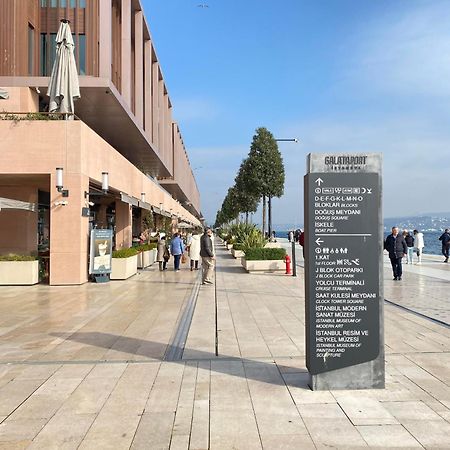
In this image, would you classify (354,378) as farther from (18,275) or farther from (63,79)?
(63,79)

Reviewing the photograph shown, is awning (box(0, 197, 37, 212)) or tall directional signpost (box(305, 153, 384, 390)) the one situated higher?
awning (box(0, 197, 37, 212))

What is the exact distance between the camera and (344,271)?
4.82 metres

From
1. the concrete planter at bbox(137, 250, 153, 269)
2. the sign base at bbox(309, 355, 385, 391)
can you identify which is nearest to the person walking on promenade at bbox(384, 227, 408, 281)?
the concrete planter at bbox(137, 250, 153, 269)

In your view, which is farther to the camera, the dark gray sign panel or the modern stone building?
the modern stone building

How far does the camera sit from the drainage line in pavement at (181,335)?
6.34 meters

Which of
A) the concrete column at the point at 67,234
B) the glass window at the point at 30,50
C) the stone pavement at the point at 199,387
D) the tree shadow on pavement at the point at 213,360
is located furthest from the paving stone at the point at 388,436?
the glass window at the point at 30,50

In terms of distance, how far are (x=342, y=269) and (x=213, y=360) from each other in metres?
2.26

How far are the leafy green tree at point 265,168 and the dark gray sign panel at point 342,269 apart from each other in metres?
25.3

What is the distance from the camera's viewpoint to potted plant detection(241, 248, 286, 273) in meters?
18.3

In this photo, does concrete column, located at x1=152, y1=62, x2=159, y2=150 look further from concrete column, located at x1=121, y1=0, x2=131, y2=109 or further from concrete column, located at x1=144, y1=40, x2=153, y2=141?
concrete column, located at x1=121, y1=0, x2=131, y2=109

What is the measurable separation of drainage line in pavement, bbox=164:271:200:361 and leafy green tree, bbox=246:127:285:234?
1927cm

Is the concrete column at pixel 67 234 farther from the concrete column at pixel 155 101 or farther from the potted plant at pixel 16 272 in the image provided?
the concrete column at pixel 155 101

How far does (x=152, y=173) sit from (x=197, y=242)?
26.3m

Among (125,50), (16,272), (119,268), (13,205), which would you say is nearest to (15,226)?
(16,272)
